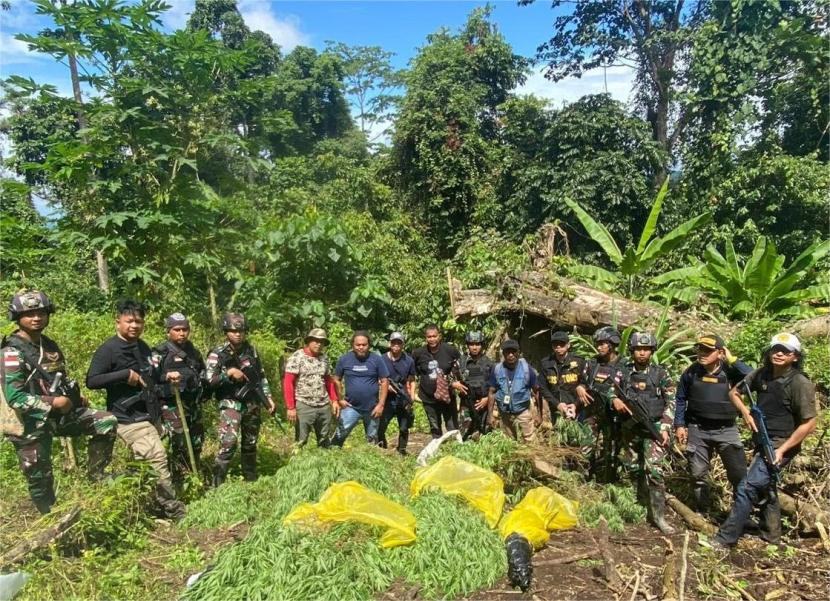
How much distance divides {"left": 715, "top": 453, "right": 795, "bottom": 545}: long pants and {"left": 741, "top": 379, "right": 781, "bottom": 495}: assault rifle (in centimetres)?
3

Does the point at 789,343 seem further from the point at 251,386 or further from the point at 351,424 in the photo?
the point at 251,386

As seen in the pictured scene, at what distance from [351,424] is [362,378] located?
19.3 inches

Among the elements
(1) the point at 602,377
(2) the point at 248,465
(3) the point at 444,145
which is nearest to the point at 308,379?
(2) the point at 248,465

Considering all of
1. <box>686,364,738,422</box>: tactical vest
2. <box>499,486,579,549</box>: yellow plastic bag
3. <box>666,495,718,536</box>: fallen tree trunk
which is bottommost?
<box>666,495,718,536</box>: fallen tree trunk

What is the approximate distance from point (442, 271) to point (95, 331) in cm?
701

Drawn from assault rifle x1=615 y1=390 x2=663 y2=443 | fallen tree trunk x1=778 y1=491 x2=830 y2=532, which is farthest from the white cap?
fallen tree trunk x1=778 y1=491 x2=830 y2=532

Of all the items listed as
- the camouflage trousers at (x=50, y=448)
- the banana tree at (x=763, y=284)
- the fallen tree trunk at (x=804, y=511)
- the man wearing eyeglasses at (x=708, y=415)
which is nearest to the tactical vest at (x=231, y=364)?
the camouflage trousers at (x=50, y=448)

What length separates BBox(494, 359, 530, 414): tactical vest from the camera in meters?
6.14

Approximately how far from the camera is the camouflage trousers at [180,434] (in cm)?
509

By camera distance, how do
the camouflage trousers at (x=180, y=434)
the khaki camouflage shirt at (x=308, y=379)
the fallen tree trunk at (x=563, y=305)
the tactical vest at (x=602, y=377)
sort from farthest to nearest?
the fallen tree trunk at (x=563, y=305) < the khaki camouflage shirt at (x=308, y=379) < the tactical vest at (x=602, y=377) < the camouflage trousers at (x=180, y=434)

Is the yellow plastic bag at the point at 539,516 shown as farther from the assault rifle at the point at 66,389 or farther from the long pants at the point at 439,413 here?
the assault rifle at the point at 66,389

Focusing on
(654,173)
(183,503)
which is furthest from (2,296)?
(654,173)

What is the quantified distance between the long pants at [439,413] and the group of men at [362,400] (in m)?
0.63

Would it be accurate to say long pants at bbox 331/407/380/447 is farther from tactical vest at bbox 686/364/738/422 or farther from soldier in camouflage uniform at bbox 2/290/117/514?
tactical vest at bbox 686/364/738/422
